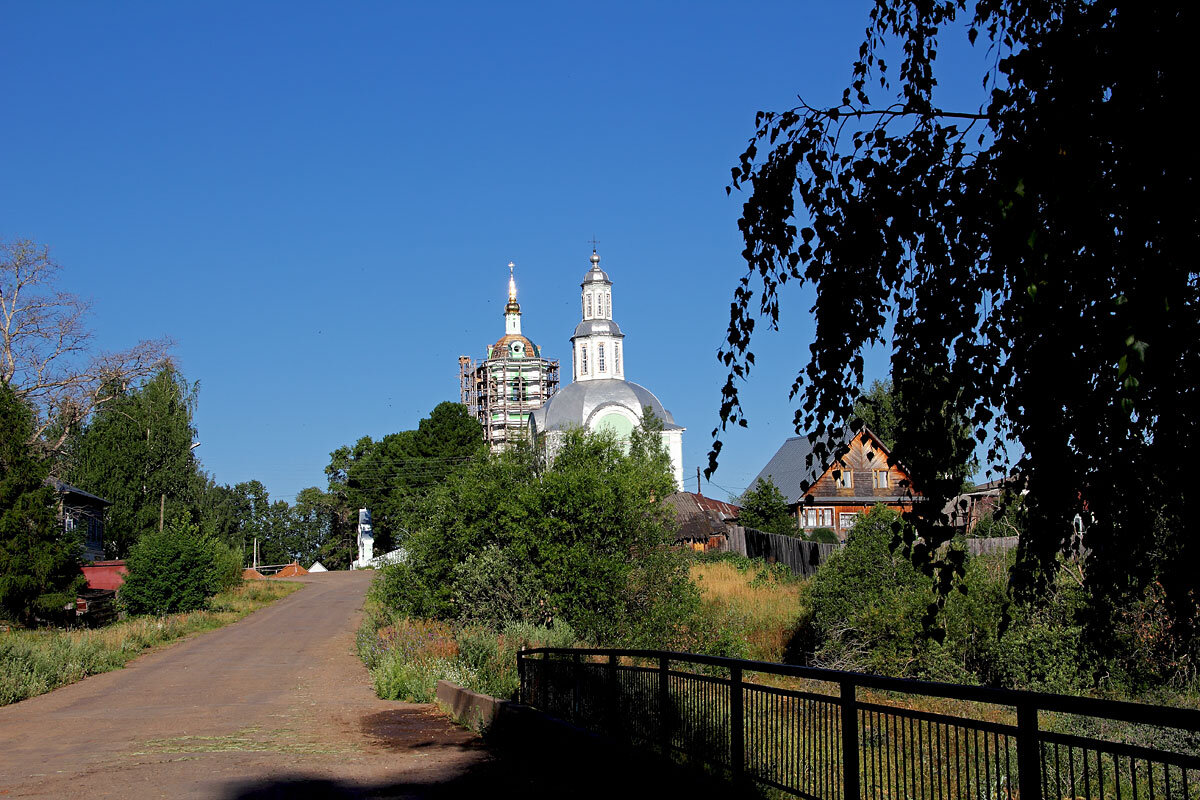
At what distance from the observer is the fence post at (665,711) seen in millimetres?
8836

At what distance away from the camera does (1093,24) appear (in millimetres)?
4367

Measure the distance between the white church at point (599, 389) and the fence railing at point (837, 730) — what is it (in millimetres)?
67611

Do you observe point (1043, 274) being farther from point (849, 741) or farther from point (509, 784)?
point (509, 784)

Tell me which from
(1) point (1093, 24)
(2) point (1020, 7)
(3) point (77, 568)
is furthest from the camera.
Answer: (3) point (77, 568)

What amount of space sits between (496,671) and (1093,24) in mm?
14285

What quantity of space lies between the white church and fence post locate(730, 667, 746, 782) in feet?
233

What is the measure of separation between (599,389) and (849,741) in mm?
76580

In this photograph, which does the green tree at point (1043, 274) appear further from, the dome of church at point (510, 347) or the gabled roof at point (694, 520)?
the dome of church at point (510, 347)

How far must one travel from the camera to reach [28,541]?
33.4 metres

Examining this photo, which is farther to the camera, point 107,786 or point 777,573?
point 777,573

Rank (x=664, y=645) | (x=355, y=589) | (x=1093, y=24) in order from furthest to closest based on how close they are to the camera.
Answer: (x=355, y=589), (x=664, y=645), (x=1093, y=24)

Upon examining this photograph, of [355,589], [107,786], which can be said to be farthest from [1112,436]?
[355,589]

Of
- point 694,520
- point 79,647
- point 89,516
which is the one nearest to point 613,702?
point 79,647

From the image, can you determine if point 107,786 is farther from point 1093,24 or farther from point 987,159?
point 1093,24
